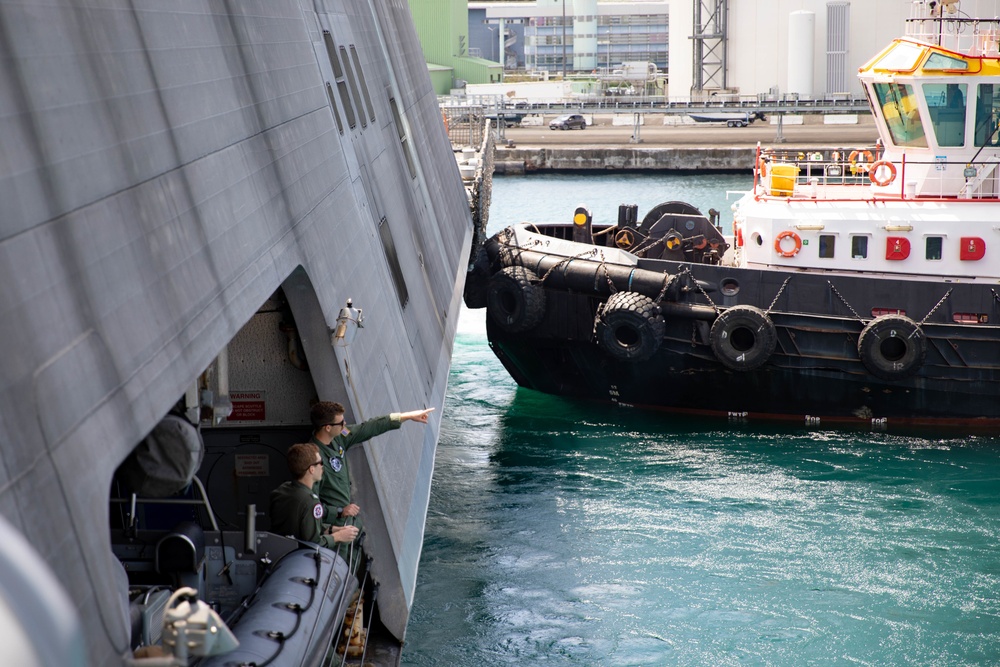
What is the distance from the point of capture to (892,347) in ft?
43.7

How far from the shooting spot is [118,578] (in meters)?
3.24

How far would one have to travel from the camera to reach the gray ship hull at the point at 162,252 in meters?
2.76

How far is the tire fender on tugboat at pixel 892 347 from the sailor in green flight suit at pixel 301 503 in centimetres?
958

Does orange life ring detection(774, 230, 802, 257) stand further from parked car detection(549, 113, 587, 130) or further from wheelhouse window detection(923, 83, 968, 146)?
parked car detection(549, 113, 587, 130)

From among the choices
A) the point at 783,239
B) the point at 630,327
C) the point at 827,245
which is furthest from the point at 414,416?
the point at 827,245

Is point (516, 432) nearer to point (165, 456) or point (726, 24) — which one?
point (165, 456)

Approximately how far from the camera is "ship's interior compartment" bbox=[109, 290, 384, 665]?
411cm

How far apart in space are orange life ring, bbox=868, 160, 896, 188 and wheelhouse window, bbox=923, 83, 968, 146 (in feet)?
2.24

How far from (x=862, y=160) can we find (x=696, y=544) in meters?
8.41

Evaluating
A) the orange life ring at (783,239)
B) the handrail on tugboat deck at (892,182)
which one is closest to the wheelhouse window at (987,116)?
the handrail on tugboat deck at (892,182)

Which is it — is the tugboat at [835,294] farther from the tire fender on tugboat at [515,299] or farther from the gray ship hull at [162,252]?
the gray ship hull at [162,252]

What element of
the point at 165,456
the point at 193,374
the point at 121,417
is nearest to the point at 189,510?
the point at 165,456

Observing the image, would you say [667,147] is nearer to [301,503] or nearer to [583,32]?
[301,503]

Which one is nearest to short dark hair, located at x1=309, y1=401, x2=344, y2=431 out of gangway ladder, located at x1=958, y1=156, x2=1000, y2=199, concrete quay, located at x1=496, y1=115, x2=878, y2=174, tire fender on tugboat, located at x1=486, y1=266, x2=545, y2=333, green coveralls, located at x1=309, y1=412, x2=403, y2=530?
Answer: green coveralls, located at x1=309, y1=412, x2=403, y2=530
